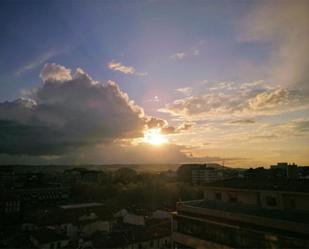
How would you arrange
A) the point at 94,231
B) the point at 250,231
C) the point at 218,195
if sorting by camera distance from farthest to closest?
1. the point at 94,231
2. the point at 218,195
3. the point at 250,231

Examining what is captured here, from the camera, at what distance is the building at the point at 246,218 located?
14281mm

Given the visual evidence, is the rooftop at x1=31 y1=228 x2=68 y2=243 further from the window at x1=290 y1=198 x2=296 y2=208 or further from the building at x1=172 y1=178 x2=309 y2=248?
the window at x1=290 y1=198 x2=296 y2=208

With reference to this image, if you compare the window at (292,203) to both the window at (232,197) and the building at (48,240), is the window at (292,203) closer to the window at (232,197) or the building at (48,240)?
the window at (232,197)

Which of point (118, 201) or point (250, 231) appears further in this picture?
point (118, 201)

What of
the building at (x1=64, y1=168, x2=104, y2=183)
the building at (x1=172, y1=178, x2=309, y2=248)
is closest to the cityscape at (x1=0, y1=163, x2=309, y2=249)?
the building at (x1=172, y1=178, x2=309, y2=248)

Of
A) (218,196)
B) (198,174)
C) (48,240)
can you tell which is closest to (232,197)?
(218,196)

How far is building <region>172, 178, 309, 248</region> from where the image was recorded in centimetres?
1428

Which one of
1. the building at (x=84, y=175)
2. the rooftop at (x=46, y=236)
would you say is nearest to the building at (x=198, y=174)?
the building at (x=84, y=175)

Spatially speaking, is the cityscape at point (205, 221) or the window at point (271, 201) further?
the window at point (271, 201)

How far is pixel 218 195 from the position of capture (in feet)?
72.2

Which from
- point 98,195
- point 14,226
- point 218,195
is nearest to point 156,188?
point 98,195

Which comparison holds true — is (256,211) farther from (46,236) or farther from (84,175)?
(84,175)

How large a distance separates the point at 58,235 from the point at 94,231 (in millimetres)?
7608

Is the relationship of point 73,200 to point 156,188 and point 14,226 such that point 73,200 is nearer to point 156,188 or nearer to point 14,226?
point 156,188
